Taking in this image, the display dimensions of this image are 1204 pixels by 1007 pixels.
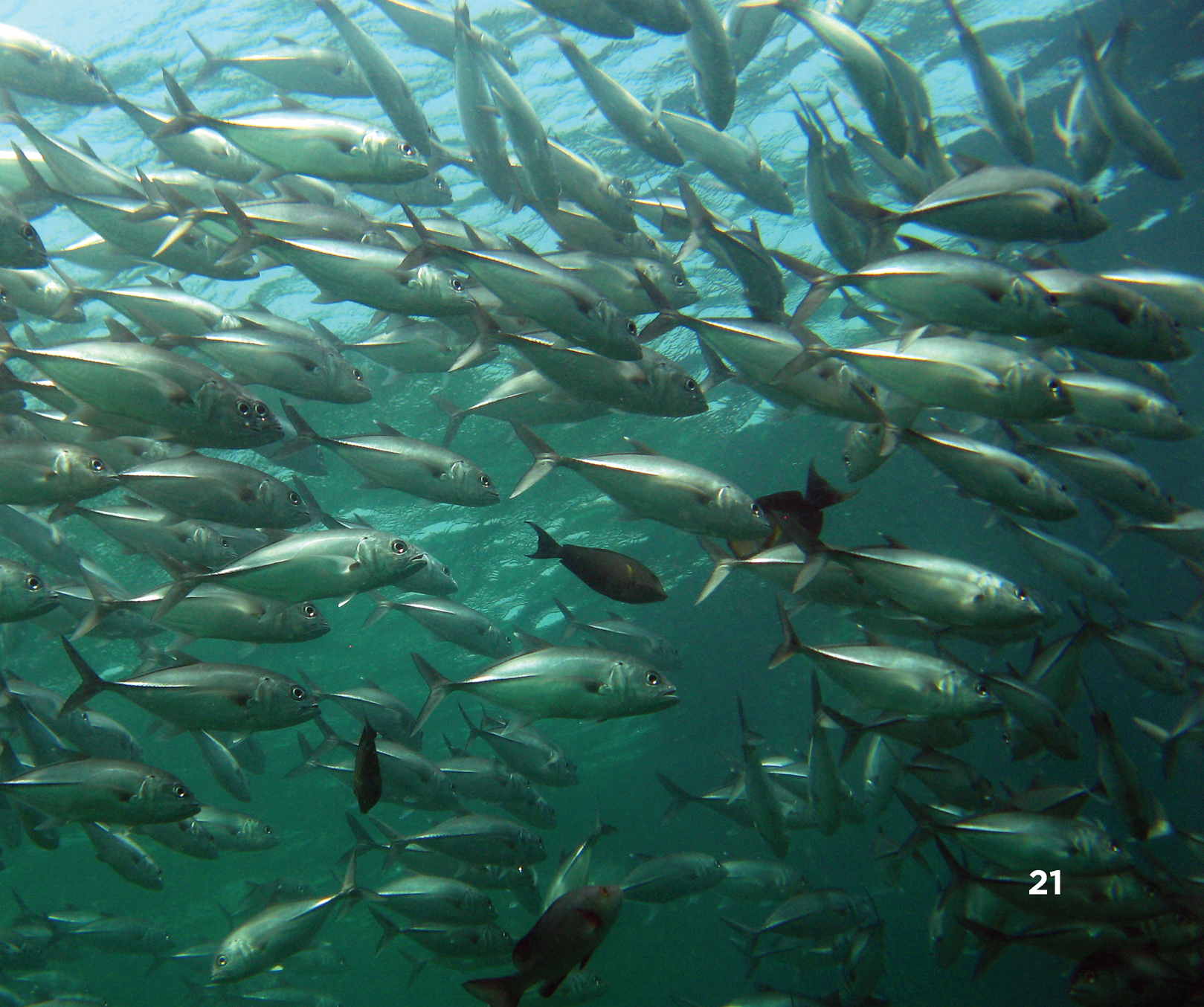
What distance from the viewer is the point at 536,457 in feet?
13.7

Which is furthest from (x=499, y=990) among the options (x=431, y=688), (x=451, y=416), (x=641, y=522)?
(x=641, y=522)

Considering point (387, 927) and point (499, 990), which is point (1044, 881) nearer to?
point (499, 990)

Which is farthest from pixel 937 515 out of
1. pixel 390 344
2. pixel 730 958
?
pixel 730 958

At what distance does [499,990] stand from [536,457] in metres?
2.76

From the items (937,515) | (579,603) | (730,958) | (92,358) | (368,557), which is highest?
(92,358)

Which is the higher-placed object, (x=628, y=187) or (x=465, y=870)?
(x=628, y=187)

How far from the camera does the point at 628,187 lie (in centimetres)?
537

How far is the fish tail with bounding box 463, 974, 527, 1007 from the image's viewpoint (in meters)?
3.37

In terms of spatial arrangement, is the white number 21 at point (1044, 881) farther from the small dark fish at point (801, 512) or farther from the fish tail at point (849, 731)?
the small dark fish at point (801, 512)

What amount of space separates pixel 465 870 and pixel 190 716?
4.30 metres

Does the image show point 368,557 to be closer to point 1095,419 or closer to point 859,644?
point 859,644

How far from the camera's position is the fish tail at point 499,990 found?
11.0ft

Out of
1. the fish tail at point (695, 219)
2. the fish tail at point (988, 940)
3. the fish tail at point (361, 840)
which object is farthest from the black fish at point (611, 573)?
the fish tail at point (361, 840)

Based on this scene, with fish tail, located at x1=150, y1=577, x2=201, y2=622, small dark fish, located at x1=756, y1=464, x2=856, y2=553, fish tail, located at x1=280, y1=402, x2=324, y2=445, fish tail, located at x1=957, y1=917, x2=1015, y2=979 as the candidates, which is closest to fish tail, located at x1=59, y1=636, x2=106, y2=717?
fish tail, located at x1=150, y1=577, x2=201, y2=622
